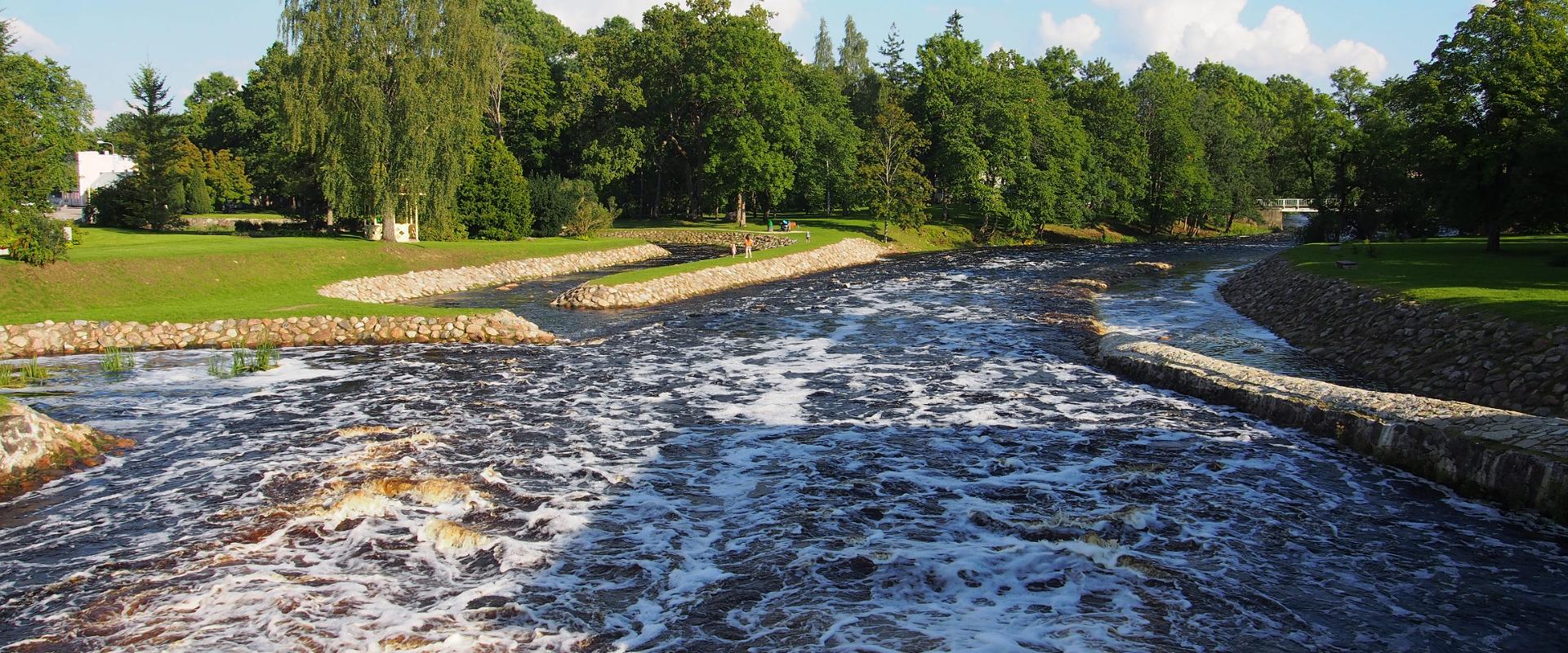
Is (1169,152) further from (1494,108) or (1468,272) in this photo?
(1468,272)

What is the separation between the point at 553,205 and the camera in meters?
55.3

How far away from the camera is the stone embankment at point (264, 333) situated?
2289 cm

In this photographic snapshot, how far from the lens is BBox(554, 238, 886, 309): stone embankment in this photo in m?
34.2

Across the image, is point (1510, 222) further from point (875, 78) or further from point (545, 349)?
point (875, 78)

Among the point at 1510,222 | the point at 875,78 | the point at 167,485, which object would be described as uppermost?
the point at 875,78

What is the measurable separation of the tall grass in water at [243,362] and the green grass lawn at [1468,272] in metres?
27.0

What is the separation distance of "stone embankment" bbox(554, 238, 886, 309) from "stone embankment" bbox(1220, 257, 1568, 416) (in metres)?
21.3

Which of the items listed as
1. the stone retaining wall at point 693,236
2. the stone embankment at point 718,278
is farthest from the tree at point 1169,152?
the stone retaining wall at point 693,236

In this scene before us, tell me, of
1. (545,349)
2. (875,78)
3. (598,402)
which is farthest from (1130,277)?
(875,78)

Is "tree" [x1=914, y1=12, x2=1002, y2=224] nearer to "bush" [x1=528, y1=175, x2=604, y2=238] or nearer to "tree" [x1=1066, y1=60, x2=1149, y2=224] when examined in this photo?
"tree" [x1=1066, y1=60, x2=1149, y2=224]

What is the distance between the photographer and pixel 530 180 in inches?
2216

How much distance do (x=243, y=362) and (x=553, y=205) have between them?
1379 inches

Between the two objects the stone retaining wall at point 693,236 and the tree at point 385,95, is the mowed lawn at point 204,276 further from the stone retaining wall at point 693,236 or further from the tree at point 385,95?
the stone retaining wall at point 693,236

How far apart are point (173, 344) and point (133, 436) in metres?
9.84
